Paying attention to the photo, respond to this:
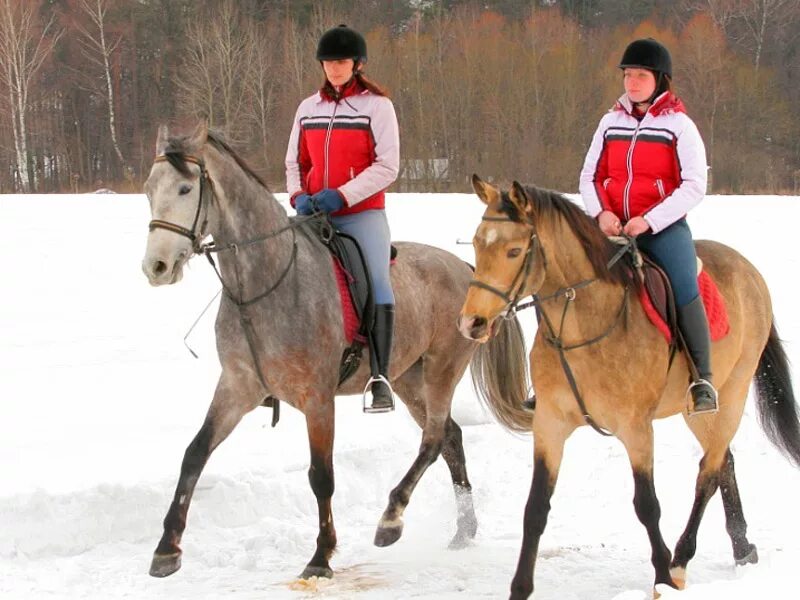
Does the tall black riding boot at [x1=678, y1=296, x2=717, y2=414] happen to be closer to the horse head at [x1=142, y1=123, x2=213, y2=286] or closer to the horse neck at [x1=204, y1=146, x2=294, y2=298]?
the horse neck at [x1=204, y1=146, x2=294, y2=298]

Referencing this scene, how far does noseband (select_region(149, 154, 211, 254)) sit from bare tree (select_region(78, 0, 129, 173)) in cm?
2654

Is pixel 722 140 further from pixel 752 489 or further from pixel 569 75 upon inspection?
pixel 752 489

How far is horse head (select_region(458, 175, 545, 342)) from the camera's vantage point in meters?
4.10

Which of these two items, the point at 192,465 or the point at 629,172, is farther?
the point at 192,465

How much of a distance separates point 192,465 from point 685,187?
113 inches

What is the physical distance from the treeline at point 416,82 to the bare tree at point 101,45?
13cm

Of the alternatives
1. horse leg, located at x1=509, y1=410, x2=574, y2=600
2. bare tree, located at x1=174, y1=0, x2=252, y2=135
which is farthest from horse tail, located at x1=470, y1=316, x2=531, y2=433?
bare tree, located at x1=174, y1=0, x2=252, y2=135

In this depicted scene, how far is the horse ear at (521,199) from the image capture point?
13.8 feet

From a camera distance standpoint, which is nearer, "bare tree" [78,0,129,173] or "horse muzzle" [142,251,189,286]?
"horse muzzle" [142,251,189,286]

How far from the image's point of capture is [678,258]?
493cm

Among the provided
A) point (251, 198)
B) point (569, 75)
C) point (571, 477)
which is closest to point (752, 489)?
point (571, 477)

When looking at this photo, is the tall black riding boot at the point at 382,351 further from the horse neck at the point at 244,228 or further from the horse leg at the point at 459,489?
the horse leg at the point at 459,489

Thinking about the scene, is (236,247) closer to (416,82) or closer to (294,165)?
(294,165)

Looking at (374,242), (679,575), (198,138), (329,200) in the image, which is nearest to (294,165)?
Answer: (329,200)
